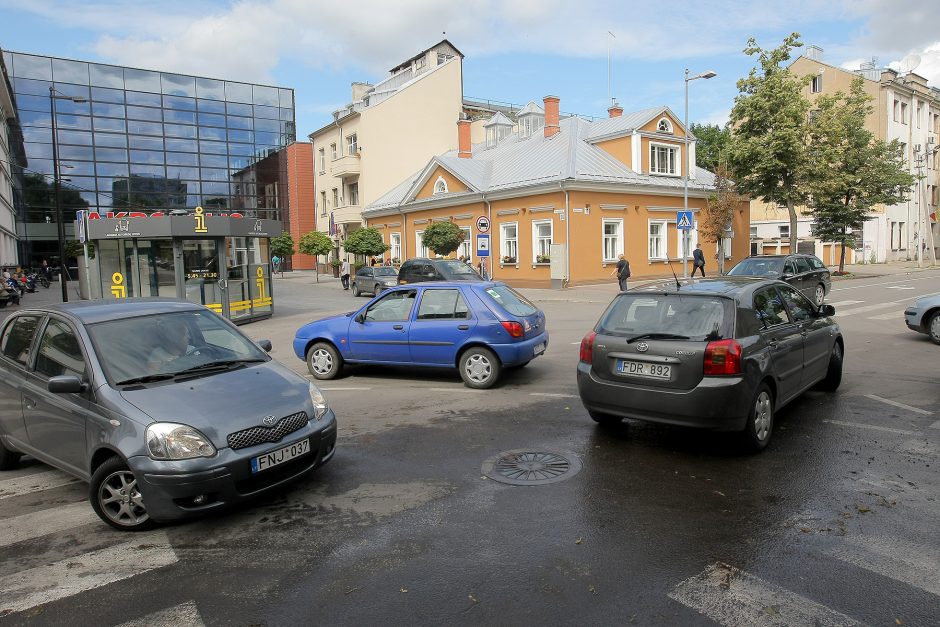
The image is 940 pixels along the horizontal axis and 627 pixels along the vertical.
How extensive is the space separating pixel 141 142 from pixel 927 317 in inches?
2220

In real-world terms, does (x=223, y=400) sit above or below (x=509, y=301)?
below

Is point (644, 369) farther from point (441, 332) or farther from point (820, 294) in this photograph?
point (820, 294)

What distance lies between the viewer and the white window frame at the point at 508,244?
3247 cm

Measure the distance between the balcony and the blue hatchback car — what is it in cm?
3841

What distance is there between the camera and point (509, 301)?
31.4ft

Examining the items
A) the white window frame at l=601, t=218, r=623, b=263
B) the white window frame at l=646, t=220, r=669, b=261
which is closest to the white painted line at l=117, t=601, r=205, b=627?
the white window frame at l=601, t=218, r=623, b=263

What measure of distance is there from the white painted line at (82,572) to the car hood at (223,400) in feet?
2.64

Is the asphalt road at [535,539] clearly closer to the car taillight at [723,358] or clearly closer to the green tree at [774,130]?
the car taillight at [723,358]

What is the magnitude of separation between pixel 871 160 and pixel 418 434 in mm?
35568

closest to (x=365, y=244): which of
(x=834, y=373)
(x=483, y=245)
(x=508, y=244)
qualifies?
(x=508, y=244)

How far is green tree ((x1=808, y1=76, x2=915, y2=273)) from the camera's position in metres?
31.7

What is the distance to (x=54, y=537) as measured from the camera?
4523 millimetres

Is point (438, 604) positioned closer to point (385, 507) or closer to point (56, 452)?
point (385, 507)

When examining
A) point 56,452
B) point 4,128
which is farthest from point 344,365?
point 4,128
